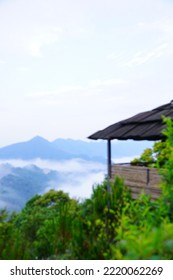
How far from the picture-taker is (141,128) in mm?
13211

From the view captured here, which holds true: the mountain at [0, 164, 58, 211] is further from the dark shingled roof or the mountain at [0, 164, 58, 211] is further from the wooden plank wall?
the wooden plank wall

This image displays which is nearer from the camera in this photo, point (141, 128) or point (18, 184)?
point (141, 128)

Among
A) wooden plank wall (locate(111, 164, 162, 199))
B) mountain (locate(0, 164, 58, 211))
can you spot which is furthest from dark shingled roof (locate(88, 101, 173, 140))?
mountain (locate(0, 164, 58, 211))

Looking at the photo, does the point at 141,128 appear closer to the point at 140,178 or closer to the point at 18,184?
the point at 140,178

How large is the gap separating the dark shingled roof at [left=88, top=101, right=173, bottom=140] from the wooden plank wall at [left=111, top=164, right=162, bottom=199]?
0.89 m

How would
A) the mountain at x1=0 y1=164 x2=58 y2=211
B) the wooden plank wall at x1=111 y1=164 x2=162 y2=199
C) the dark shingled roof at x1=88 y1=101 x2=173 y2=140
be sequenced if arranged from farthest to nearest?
1. the mountain at x1=0 y1=164 x2=58 y2=211
2. the wooden plank wall at x1=111 y1=164 x2=162 y2=199
3. the dark shingled roof at x1=88 y1=101 x2=173 y2=140

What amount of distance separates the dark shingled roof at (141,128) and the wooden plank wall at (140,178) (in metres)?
0.89

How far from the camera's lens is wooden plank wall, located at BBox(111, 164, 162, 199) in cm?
1248

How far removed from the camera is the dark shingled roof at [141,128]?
486 inches

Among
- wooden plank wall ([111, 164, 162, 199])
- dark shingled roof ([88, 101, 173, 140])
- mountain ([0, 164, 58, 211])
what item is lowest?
mountain ([0, 164, 58, 211])

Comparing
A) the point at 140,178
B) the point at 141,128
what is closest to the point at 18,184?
the point at 140,178

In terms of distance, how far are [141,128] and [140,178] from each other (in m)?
1.37
